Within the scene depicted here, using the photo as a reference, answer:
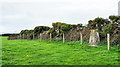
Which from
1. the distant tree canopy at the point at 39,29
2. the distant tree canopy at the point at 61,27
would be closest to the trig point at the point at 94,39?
the distant tree canopy at the point at 61,27

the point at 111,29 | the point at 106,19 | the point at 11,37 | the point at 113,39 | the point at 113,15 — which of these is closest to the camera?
the point at 113,39

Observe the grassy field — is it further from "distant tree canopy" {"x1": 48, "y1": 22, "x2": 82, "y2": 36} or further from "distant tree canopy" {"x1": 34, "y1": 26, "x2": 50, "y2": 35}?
"distant tree canopy" {"x1": 34, "y1": 26, "x2": 50, "y2": 35}

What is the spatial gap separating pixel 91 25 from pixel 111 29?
3.58 meters

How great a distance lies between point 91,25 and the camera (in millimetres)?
15836

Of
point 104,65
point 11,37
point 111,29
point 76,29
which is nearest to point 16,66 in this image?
point 104,65

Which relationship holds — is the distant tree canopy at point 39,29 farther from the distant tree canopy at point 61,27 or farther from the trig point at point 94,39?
the trig point at point 94,39

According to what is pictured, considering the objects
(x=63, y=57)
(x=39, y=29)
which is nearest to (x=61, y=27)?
(x=39, y=29)

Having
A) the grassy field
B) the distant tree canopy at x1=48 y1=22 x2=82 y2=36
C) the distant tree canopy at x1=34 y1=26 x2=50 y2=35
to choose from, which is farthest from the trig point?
the distant tree canopy at x1=34 y1=26 x2=50 y2=35

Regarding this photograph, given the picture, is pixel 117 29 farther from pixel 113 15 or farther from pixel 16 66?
pixel 16 66

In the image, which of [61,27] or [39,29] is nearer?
[61,27]

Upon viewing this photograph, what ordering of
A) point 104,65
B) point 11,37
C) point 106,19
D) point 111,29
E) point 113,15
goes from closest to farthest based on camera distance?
point 104,65, point 111,29, point 113,15, point 106,19, point 11,37

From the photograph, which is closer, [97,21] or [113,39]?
[113,39]

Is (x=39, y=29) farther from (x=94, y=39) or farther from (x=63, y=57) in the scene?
(x=63, y=57)

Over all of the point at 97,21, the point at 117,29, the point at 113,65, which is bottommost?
the point at 113,65
